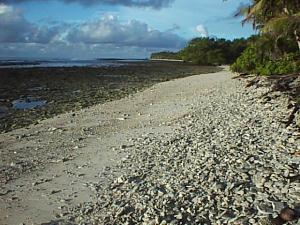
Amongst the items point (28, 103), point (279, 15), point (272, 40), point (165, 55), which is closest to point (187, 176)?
point (279, 15)

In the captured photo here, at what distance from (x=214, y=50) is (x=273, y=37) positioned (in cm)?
6858

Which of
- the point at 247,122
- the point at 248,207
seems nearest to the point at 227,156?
the point at 248,207

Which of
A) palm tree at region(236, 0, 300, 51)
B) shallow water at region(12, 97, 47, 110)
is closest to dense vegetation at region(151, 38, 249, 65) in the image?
palm tree at region(236, 0, 300, 51)

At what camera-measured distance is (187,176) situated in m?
8.49

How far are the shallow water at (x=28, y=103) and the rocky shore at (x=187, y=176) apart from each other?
9.79 m

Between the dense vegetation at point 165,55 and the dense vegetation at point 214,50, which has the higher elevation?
the dense vegetation at point 214,50

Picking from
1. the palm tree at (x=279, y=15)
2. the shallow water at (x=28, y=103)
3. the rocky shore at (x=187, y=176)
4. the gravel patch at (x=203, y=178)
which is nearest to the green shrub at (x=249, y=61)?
the palm tree at (x=279, y=15)

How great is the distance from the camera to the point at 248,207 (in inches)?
272

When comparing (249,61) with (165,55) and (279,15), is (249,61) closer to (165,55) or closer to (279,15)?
(279,15)

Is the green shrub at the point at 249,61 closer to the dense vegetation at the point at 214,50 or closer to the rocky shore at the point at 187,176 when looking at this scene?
the rocky shore at the point at 187,176

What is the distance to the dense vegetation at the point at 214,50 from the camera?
90250 millimetres

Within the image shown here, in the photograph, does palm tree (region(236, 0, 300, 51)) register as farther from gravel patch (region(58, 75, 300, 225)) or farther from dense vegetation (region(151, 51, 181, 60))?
dense vegetation (region(151, 51, 181, 60))

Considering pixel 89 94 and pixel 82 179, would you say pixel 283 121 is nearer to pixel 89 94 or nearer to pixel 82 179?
pixel 82 179

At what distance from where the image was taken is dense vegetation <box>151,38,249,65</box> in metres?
90.2
